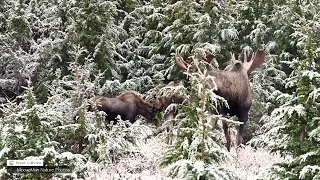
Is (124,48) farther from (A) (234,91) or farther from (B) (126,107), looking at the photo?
(A) (234,91)

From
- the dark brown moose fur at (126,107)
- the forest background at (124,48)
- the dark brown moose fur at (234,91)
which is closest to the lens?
the forest background at (124,48)

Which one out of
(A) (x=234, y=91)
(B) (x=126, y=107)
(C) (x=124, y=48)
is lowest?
(B) (x=126, y=107)

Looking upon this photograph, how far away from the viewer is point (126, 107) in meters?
12.2

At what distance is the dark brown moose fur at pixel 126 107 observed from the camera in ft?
38.0

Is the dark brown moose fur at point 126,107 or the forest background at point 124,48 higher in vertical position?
the forest background at point 124,48

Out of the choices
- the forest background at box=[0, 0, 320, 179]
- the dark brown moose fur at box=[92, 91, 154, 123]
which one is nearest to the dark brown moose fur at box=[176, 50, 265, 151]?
the forest background at box=[0, 0, 320, 179]

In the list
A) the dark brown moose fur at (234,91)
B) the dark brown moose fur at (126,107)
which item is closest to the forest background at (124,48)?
the dark brown moose fur at (234,91)

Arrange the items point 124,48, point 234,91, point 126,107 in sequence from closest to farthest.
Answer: point 234,91 → point 126,107 → point 124,48

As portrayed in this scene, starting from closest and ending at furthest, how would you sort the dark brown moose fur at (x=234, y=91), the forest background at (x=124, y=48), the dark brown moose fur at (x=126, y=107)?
the forest background at (x=124, y=48)
the dark brown moose fur at (x=234, y=91)
the dark brown moose fur at (x=126, y=107)

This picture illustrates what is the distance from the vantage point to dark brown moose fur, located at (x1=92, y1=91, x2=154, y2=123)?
11.6 meters

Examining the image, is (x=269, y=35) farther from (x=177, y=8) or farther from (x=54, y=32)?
(x=54, y=32)

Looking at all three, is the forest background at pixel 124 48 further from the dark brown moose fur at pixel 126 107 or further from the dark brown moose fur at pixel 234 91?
the dark brown moose fur at pixel 126 107

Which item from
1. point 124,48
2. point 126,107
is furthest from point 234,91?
point 124,48

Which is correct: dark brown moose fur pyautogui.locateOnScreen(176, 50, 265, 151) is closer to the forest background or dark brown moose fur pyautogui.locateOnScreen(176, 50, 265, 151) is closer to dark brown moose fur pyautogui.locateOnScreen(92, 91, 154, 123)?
the forest background
